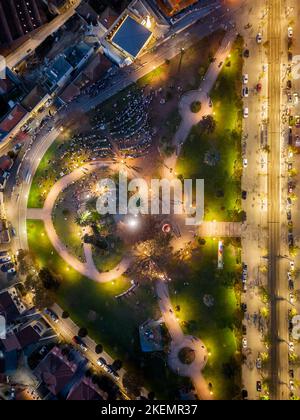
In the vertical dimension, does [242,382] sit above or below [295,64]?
below

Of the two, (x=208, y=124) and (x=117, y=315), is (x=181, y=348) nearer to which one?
(x=117, y=315)

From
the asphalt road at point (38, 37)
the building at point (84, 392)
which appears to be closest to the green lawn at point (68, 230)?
the building at point (84, 392)

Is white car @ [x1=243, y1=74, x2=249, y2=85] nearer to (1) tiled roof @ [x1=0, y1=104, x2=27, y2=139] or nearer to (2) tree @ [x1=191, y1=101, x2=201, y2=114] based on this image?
(2) tree @ [x1=191, y1=101, x2=201, y2=114]

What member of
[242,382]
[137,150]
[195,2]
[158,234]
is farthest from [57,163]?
[242,382]

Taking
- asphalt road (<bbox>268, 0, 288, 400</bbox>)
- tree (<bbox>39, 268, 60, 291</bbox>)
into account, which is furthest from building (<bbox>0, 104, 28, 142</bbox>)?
asphalt road (<bbox>268, 0, 288, 400</bbox>)
